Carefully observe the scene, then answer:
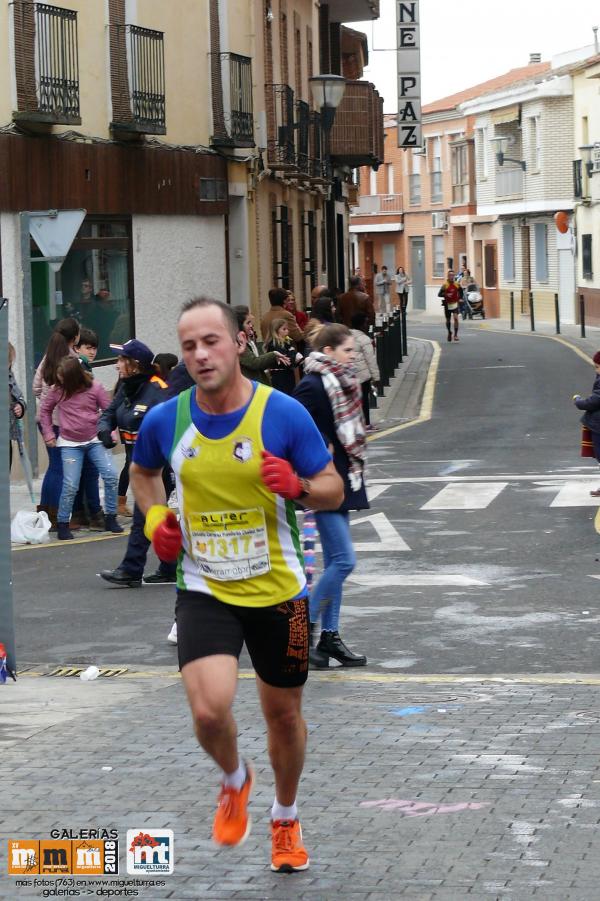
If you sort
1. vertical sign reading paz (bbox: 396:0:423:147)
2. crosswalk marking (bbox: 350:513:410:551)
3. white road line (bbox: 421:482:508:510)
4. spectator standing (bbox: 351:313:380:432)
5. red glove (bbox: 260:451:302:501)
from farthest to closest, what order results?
vertical sign reading paz (bbox: 396:0:423:147)
spectator standing (bbox: 351:313:380:432)
white road line (bbox: 421:482:508:510)
crosswalk marking (bbox: 350:513:410:551)
red glove (bbox: 260:451:302:501)

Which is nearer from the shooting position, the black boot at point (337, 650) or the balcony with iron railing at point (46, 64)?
the black boot at point (337, 650)

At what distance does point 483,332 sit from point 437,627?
145 feet

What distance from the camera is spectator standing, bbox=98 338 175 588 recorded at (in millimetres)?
11289

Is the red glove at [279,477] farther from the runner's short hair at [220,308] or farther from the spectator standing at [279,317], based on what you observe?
the spectator standing at [279,317]

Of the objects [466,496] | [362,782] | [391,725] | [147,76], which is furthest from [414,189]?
[362,782]

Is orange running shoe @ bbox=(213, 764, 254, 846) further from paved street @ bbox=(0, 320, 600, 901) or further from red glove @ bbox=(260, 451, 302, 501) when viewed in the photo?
red glove @ bbox=(260, 451, 302, 501)

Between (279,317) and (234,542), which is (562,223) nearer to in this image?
(279,317)

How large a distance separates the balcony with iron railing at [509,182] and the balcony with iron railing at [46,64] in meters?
46.4

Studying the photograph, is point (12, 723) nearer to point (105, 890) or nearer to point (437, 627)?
point (105, 890)

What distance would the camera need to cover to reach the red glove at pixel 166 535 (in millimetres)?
5035

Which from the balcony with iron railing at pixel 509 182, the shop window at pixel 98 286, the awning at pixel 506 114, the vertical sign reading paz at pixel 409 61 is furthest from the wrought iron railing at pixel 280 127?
the awning at pixel 506 114

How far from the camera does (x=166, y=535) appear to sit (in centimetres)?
503

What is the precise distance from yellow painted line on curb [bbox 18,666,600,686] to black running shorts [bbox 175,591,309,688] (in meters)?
3.01

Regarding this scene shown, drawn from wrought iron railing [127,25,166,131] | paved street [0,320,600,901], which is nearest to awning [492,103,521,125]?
wrought iron railing [127,25,166,131]
